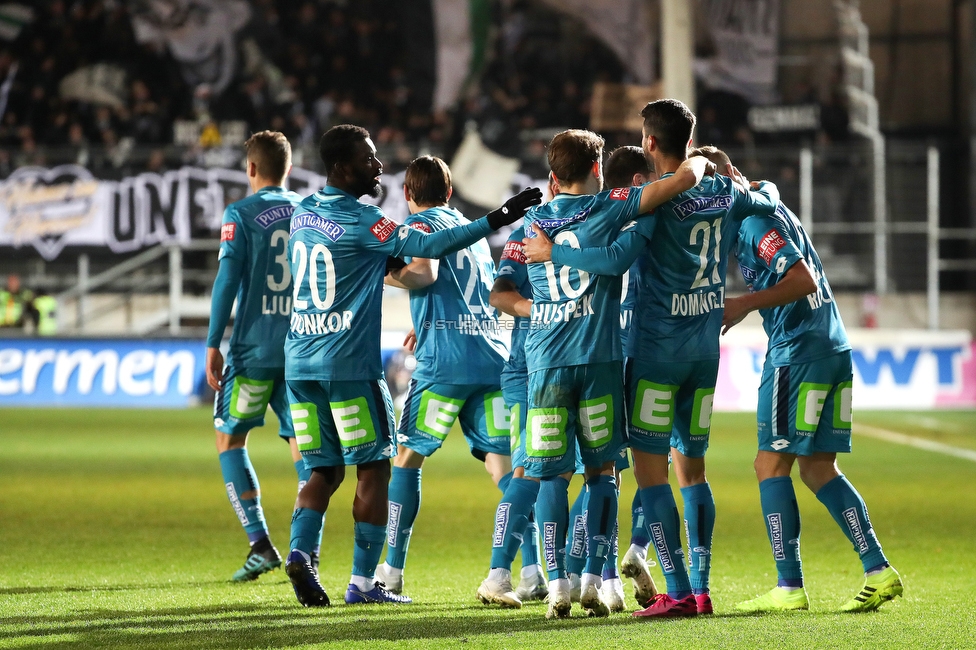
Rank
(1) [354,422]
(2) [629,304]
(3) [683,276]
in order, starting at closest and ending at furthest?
(3) [683,276] < (1) [354,422] < (2) [629,304]

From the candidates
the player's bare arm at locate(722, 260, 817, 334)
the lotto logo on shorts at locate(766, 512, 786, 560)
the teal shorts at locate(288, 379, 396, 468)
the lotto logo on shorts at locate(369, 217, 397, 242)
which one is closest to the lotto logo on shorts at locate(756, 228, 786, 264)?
the player's bare arm at locate(722, 260, 817, 334)

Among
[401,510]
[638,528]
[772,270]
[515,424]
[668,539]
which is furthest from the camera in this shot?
[638,528]

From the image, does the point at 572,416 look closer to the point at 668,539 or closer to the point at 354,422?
the point at 668,539

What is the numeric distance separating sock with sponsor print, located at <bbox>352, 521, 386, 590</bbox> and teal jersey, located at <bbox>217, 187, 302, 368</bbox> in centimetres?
123

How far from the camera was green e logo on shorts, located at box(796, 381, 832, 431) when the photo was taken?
18.1ft

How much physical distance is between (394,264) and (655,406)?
1400 millimetres

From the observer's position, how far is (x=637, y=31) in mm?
23812

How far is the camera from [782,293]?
209 inches

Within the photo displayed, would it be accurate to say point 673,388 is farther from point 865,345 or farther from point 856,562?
point 865,345

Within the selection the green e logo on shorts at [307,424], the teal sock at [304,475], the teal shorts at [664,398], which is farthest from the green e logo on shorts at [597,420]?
the teal sock at [304,475]

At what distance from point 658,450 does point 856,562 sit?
2.47m

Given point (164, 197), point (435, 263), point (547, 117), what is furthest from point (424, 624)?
point (547, 117)

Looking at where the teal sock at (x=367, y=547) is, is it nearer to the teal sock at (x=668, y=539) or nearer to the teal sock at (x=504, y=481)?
the teal sock at (x=504, y=481)

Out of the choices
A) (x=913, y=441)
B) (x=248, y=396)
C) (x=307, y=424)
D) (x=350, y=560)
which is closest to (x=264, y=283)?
(x=248, y=396)
